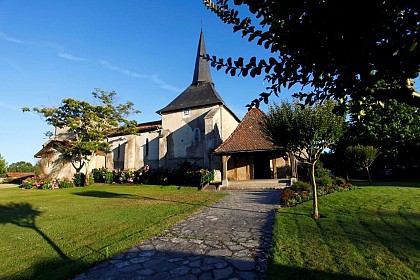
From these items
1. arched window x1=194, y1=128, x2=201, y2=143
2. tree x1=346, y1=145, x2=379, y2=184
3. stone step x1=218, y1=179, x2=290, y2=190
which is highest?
arched window x1=194, y1=128, x2=201, y2=143

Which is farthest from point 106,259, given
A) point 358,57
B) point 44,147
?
point 44,147

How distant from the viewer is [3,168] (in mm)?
38875

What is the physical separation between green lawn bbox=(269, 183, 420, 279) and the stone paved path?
0.43 meters

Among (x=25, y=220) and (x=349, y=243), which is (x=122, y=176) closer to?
(x=25, y=220)

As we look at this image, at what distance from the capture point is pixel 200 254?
15.4 ft

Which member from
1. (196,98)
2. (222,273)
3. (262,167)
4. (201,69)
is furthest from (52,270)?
(201,69)

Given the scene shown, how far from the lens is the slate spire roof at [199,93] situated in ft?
83.3

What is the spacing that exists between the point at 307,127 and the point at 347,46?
20.5 feet

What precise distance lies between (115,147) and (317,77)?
30919 mm

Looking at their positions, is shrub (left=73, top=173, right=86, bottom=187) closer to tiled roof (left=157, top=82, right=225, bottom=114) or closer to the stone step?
tiled roof (left=157, top=82, right=225, bottom=114)

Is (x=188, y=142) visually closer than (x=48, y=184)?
No

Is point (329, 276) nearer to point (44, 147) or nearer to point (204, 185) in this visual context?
point (204, 185)

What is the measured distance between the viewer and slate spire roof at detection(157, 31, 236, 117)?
25391mm

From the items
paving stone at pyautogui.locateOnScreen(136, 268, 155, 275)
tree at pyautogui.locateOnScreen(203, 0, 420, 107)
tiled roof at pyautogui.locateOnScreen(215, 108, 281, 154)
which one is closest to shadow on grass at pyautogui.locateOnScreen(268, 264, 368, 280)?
paving stone at pyautogui.locateOnScreen(136, 268, 155, 275)
